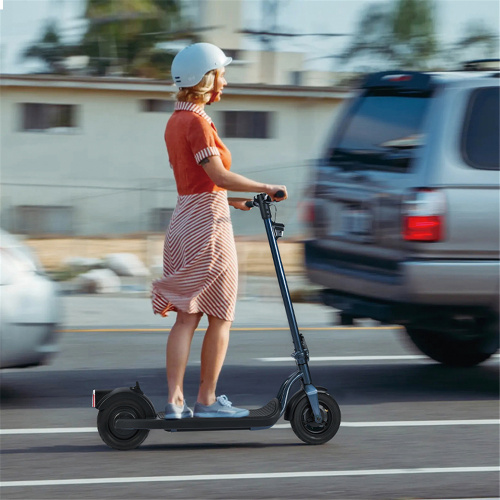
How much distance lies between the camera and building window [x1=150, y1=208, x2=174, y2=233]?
55.5 ft

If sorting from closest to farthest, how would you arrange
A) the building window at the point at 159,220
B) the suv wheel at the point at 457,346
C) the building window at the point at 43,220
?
the suv wheel at the point at 457,346 → the building window at the point at 159,220 → the building window at the point at 43,220

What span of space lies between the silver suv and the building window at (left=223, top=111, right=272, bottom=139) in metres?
20.7

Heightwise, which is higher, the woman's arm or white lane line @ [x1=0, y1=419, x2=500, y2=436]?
the woman's arm

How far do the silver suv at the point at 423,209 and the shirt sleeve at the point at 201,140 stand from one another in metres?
1.47

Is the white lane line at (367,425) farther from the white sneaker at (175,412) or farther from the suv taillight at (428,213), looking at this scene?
the suv taillight at (428,213)

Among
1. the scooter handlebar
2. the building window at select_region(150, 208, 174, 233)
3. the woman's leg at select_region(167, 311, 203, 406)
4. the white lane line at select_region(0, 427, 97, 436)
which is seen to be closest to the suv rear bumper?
the scooter handlebar

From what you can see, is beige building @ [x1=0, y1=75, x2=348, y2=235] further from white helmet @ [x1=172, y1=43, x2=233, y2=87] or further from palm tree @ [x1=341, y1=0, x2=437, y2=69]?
white helmet @ [x1=172, y1=43, x2=233, y2=87]

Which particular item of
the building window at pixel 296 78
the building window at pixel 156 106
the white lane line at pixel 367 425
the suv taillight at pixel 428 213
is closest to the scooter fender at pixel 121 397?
the white lane line at pixel 367 425

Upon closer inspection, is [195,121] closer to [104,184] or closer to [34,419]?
[34,419]

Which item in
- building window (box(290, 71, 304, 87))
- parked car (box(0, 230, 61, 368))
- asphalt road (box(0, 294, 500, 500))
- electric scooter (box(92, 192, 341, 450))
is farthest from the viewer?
building window (box(290, 71, 304, 87))

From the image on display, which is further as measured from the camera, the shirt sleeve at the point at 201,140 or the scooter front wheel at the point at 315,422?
the scooter front wheel at the point at 315,422

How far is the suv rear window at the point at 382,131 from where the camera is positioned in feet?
20.2

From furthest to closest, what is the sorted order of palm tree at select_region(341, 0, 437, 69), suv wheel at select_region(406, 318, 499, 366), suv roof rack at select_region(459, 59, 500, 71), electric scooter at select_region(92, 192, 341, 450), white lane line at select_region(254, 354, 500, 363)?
palm tree at select_region(341, 0, 437, 69) → white lane line at select_region(254, 354, 500, 363) → suv wheel at select_region(406, 318, 499, 366) → suv roof rack at select_region(459, 59, 500, 71) → electric scooter at select_region(92, 192, 341, 450)

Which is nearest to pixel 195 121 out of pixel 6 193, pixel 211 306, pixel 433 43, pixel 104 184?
pixel 211 306
